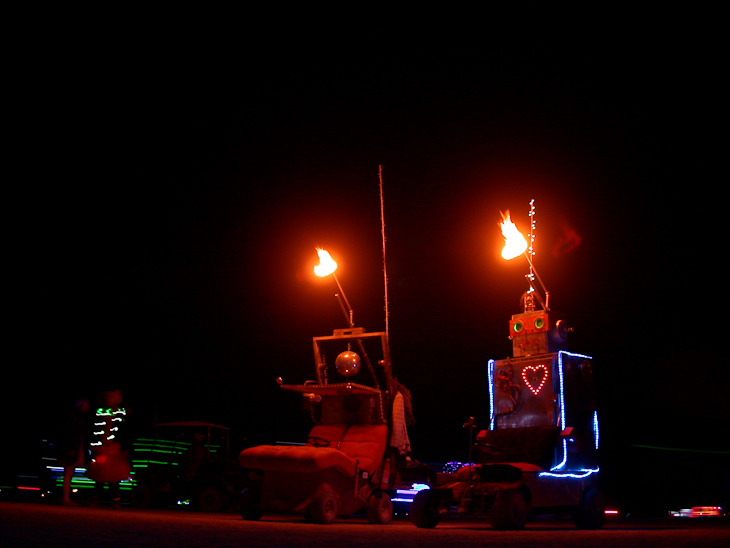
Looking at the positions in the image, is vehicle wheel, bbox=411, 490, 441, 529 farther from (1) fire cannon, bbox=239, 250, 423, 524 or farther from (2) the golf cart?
(2) the golf cart

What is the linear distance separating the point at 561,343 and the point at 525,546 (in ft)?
19.7

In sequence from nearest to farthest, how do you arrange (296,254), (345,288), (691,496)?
(691,496)
(296,254)
(345,288)

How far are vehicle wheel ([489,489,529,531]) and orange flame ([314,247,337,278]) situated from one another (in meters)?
5.37

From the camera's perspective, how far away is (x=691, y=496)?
17.5 metres

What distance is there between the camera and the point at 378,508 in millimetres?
9656

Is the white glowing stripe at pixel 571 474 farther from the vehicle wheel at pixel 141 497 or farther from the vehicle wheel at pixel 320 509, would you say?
the vehicle wheel at pixel 141 497

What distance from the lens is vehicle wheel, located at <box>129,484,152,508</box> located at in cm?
1301

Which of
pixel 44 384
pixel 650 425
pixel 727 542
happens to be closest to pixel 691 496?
pixel 650 425

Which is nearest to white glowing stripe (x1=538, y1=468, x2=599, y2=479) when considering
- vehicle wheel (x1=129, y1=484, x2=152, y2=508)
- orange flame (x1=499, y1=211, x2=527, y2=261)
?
orange flame (x1=499, y1=211, x2=527, y2=261)

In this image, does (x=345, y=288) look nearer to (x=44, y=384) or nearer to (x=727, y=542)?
(x=44, y=384)

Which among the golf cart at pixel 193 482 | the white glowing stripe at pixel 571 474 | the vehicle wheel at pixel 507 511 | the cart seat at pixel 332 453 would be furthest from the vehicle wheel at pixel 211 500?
the white glowing stripe at pixel 571 474

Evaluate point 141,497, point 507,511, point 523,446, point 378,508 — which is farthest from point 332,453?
point 141,497

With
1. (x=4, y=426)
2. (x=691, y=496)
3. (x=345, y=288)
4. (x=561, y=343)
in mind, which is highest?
(x=345, y=288)

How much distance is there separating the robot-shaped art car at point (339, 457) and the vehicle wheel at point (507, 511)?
188 cm
